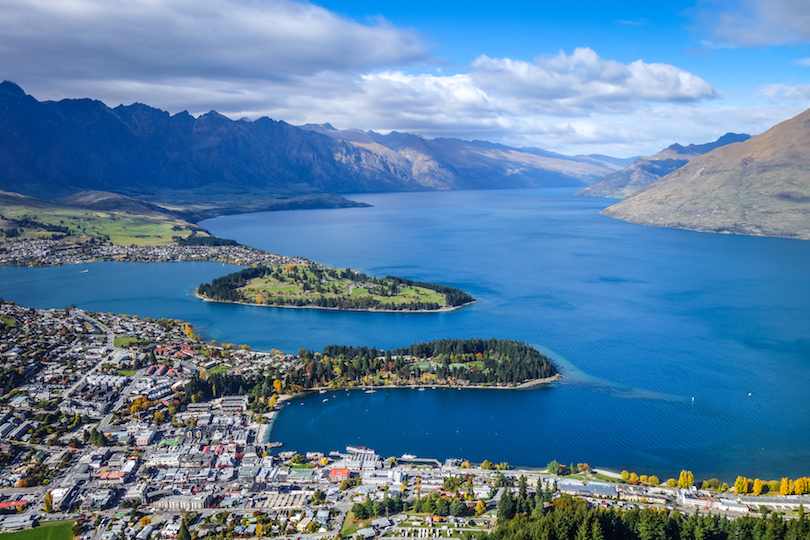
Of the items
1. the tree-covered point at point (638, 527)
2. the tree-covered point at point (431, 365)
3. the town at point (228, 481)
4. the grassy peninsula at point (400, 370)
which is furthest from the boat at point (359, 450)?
the tree-covered point at point (638, 527)

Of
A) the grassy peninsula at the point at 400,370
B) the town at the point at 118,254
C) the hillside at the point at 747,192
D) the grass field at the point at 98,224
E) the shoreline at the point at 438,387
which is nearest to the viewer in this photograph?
the grassy peninsula at the point at 400,370

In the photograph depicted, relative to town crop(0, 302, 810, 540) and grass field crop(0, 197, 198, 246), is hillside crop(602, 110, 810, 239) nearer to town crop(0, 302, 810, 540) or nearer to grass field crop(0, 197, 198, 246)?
town crop(0, 302, 810, 540)

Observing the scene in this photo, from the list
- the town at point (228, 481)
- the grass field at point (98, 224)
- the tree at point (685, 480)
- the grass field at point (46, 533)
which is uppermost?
the grass field at point (98, 224)

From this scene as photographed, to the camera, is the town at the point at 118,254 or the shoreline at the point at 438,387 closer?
the shoreline at the point at 438,387

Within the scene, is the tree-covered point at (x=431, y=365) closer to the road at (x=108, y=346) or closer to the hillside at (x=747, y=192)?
the road at (x=108, y=346)

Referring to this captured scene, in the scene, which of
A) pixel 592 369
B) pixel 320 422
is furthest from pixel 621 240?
pixel 320 422

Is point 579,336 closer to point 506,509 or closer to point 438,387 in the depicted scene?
point 438,387
